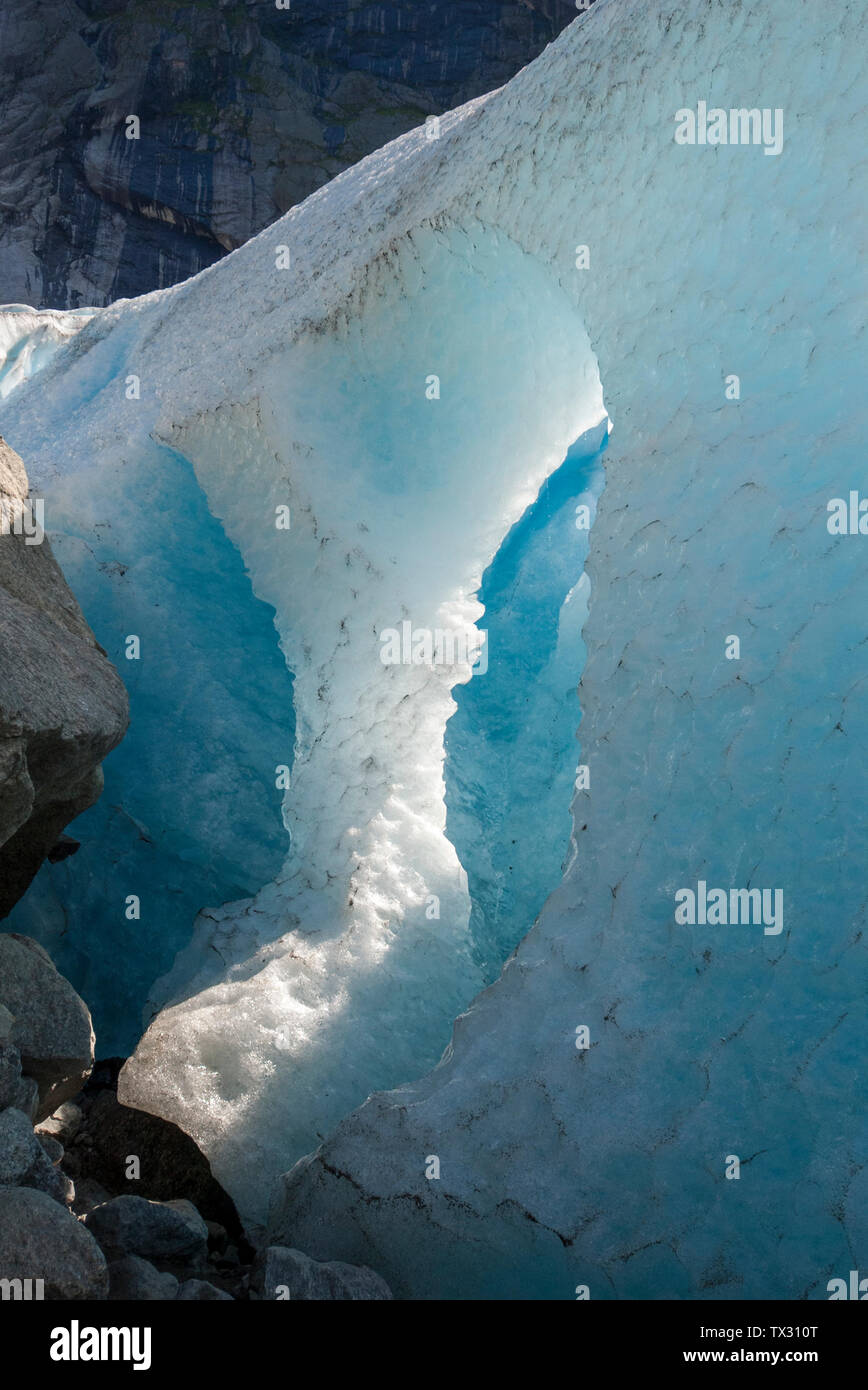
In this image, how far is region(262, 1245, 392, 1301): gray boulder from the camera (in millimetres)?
2639

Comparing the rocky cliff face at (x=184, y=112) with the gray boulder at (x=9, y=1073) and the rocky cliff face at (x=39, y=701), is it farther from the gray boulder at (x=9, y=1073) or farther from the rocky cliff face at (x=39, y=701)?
the gray boulder at (x=9, y=1073)

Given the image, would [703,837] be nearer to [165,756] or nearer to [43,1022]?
[43,1022]

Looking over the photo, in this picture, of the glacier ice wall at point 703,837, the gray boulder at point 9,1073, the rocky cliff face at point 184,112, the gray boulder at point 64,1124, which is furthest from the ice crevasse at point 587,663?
the rocky cliff face at point 184,112

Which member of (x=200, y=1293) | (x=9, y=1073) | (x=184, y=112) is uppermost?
(x=184, y=112)

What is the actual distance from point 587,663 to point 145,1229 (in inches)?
87.2

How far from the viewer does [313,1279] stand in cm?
268

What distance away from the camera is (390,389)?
17.9 feet

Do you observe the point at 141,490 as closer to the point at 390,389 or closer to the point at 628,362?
the point at 390,389

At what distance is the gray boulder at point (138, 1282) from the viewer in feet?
8.45

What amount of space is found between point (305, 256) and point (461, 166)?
116 cm

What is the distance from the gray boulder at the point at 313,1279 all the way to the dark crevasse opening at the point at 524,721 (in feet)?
6.70

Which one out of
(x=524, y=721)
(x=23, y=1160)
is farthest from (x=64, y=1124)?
(x=524, y=721)

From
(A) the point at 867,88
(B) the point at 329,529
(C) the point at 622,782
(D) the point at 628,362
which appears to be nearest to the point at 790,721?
(C) the point at 622,782
